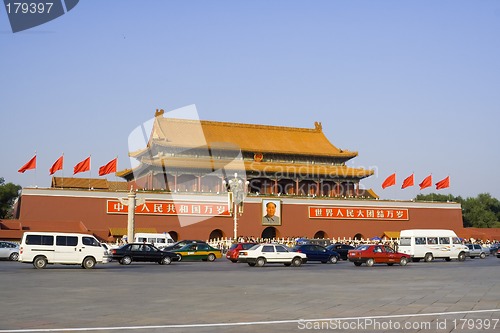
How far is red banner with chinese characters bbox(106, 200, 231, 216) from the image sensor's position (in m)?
53.2

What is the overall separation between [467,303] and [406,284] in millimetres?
5336

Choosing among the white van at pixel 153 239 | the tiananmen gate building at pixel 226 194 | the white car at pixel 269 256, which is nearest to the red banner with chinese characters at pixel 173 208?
the tiananmen gate building at pixel 226 194

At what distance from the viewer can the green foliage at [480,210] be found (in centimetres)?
8644

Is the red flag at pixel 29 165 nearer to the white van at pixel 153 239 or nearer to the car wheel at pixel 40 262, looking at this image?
the white van at pixel 153 239

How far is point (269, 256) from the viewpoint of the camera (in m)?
30.8

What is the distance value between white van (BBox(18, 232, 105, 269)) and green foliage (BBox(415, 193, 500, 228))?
2867 inches

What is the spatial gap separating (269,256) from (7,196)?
47423mm

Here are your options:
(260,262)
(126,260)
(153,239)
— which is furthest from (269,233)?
(126,260)

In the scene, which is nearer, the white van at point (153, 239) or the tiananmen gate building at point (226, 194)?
the white van at point (153, 239)

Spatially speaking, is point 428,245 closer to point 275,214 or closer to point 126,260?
point 126,260

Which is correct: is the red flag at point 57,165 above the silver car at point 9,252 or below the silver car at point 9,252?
above

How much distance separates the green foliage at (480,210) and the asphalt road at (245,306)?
237 feet

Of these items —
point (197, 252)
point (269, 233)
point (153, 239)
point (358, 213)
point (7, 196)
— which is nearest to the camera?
point (197, 252)

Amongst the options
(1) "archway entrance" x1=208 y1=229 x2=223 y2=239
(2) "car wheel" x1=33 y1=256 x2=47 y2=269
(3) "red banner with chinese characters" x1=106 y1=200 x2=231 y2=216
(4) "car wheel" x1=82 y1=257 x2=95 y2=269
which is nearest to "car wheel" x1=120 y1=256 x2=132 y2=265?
(4) "car wheel" x1=82 y1=257 x2=95 y2=269
